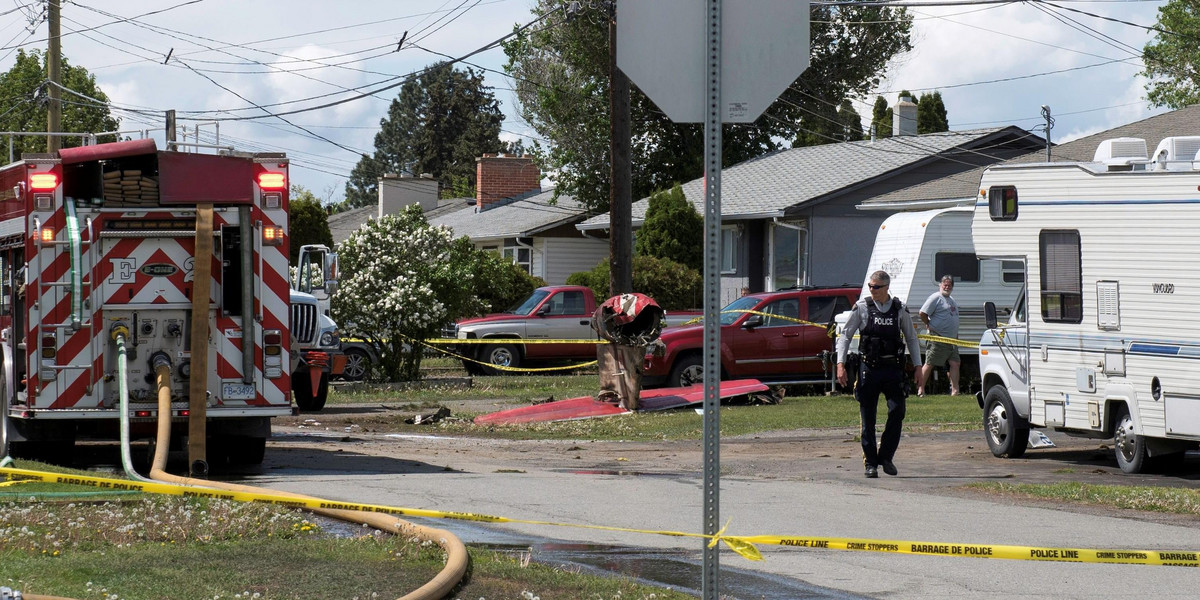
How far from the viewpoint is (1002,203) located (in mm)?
13742

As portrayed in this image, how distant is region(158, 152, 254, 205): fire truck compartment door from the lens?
1213 centimetres

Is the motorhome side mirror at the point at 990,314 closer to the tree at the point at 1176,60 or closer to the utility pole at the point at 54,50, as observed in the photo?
the utility pole at the point at 54,50

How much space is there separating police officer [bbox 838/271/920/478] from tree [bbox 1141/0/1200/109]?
4190 centimetres

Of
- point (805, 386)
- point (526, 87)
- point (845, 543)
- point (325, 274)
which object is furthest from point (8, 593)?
point (526, 87)

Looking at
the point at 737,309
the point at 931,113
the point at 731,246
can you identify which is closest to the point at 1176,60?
the point at 931,113

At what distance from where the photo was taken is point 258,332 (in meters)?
12.3

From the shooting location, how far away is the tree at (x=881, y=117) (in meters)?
58.1

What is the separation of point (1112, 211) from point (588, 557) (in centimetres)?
697

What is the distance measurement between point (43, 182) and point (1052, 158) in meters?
20.6

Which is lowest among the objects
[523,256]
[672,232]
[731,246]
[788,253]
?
[788,253]

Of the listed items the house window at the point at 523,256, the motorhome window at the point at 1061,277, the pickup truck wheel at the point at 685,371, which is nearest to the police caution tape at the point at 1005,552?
the motorhome window at the point at 1061,277

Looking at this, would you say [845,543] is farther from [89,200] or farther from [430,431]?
[430,431]

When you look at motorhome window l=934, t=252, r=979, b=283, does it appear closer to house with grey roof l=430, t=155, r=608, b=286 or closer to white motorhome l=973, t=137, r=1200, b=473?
white motorhome l=973, t=137, r=1200, b=473

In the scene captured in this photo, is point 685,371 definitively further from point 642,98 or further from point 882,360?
point 642,98
